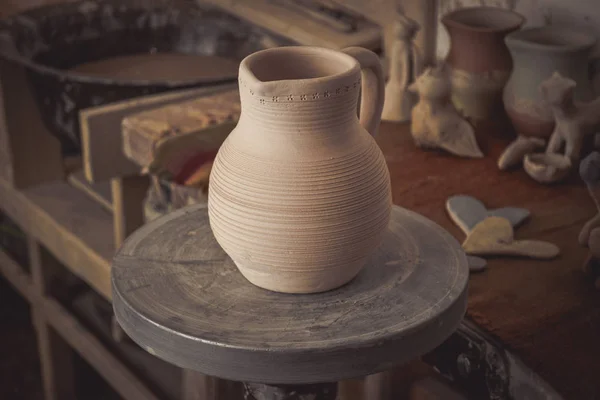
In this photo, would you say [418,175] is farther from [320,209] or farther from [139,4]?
[139,4]

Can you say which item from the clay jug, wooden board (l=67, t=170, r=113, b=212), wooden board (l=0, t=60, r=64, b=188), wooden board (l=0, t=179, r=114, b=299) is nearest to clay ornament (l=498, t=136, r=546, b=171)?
the clay jug

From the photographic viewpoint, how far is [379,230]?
2.67 feet

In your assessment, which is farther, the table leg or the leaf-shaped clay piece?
the leaf-shaped clay piece

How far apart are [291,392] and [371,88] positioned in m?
0.34

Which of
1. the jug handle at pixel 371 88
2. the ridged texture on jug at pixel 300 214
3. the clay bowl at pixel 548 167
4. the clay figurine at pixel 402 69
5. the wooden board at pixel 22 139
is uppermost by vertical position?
the jug handle at pixel 371 88

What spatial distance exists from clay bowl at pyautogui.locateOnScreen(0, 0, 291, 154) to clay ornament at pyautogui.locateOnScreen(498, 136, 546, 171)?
0.71 m

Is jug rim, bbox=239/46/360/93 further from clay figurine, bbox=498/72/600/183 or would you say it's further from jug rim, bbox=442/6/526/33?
jug rim, bbox=442/6/526/33

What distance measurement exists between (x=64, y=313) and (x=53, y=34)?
0.72m

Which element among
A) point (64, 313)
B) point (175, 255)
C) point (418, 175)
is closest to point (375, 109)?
point (175, 255)

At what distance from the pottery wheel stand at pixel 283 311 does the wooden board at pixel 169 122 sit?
47 cm

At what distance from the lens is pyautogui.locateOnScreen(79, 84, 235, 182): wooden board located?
1.52 m

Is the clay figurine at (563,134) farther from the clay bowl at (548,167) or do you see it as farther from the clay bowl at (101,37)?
the clay bowl at (101,37)

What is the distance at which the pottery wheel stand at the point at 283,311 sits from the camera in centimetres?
73

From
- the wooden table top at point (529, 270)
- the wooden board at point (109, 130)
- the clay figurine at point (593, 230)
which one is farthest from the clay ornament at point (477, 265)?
the wooden board at point (109, 130)
